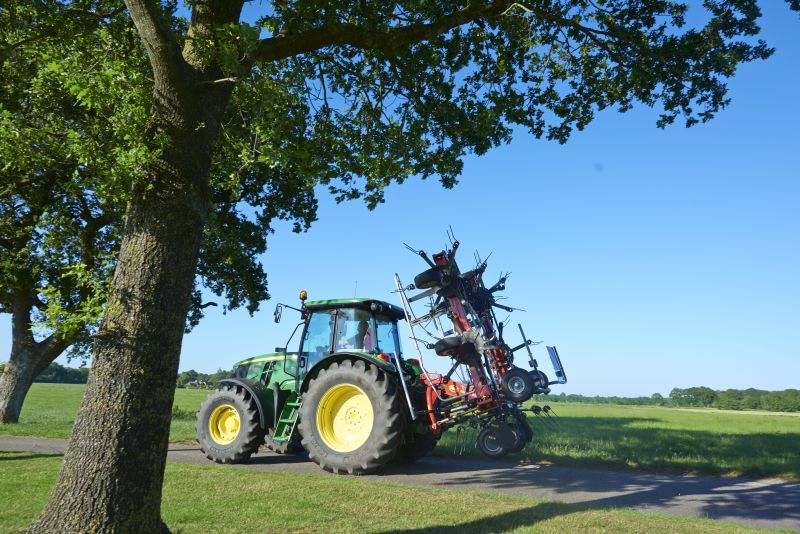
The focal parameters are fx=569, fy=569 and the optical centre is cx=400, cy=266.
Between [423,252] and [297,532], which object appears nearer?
[297,532]

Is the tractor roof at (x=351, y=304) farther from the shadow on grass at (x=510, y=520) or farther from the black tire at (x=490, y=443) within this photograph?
the shadow on grass at (x=510, y=520)

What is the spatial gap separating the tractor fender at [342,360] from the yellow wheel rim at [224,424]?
5.67ft

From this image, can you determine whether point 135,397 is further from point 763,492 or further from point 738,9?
point 763,492

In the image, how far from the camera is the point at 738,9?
6.83 meters

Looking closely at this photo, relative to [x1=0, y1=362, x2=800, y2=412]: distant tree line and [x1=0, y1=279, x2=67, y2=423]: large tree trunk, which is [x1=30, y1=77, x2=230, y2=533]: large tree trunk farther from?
[x1=0, y1=362, x2=800, y2=412]: distant tree line

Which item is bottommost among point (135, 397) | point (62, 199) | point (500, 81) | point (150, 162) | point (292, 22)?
point (135, 397)

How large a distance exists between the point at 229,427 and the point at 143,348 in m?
6.91

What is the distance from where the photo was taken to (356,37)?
18.6 ft

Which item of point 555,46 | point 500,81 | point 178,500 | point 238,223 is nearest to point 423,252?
point 500,81

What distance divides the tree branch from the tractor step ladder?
6.10 metres

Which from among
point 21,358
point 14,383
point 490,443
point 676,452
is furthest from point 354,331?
point 14,383

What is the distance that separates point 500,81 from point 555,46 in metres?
0.87

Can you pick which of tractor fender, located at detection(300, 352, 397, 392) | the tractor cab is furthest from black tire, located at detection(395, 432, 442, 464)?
tractor fender, located at detection(300, 352, 397, 392)

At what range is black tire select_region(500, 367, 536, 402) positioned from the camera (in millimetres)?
8703
